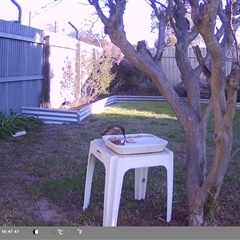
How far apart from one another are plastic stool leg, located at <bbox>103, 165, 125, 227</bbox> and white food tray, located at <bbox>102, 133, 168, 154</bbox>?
17cm

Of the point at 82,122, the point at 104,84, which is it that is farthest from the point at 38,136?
the point at 104,84

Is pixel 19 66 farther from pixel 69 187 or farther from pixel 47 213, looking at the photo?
pixel 47 213

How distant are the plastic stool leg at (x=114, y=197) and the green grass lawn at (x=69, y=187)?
0.99 feet

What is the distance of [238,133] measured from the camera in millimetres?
8078

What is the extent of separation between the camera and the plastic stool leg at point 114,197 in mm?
3227

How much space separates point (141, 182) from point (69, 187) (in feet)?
2.80

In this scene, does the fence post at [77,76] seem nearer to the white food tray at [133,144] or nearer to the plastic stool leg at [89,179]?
the plastic stool leg at [89,179]

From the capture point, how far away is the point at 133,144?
336 centimetres

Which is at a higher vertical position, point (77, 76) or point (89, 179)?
point (77, 76)

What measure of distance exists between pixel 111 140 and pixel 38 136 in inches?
164

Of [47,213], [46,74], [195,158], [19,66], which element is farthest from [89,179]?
[46,74]

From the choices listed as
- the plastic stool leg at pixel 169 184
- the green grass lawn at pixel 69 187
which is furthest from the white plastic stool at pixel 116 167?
the green grass lawn at pixel 69 187

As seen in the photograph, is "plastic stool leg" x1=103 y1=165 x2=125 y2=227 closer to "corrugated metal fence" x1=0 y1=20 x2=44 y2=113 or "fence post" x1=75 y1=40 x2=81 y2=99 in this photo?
"corrugated metal fence" x1=0 y1=20 x2=44 y2=113

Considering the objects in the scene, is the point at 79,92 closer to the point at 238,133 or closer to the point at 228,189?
the point at 238,133
